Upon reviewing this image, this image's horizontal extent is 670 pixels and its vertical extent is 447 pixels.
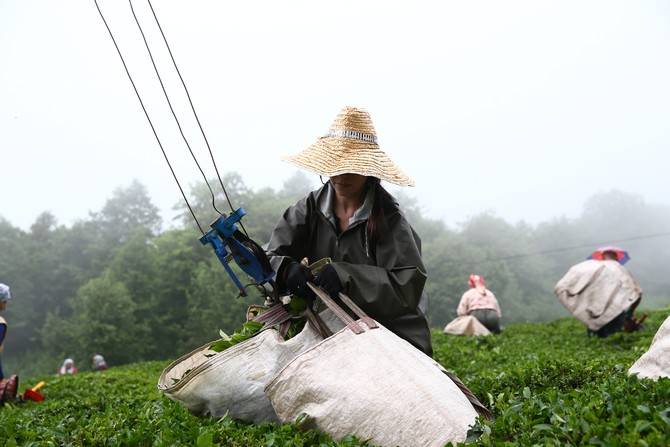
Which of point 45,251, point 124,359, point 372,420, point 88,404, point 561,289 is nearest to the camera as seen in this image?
point 372,420

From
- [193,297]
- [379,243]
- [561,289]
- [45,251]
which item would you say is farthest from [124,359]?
[379,243]

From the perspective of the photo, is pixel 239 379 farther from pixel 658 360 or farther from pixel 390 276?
pixel 658 360

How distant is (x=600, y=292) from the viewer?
389 inches

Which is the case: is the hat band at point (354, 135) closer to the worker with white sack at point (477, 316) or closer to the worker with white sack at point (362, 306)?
the worker with white sack at point (362, 306)

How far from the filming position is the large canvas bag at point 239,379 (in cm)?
313

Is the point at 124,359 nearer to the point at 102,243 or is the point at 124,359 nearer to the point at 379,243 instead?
the point at 102,243

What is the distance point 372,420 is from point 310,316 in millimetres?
827

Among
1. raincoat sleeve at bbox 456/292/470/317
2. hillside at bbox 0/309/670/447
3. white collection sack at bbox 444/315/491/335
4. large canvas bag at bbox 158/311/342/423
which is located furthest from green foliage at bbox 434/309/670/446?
raincoat sleeve at bbox 456/292/470/317

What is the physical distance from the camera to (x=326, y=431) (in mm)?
2756

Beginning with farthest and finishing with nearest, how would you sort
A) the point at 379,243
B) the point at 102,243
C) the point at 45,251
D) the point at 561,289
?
the point at 102,243 < the point at 45,251 < the point at 561,289 < the point at 379,243

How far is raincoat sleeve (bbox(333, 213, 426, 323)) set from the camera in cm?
342

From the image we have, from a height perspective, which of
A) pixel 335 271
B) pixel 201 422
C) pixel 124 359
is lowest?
pixel 124 359

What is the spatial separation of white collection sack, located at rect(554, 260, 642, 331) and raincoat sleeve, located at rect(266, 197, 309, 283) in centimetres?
709

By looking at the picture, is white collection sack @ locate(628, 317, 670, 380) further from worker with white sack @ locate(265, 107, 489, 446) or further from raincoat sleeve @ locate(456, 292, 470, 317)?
raincoat sleeve @ locate(456, 292, 470, 317)
